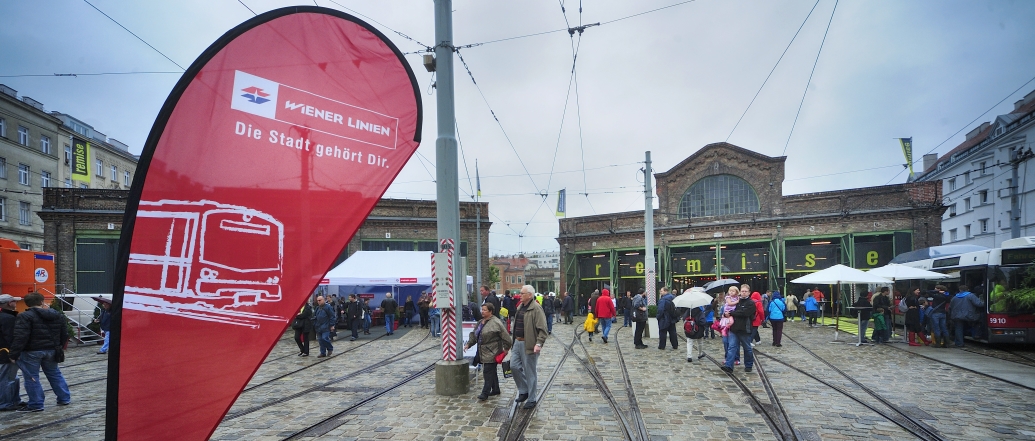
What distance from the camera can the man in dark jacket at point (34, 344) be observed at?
778cm

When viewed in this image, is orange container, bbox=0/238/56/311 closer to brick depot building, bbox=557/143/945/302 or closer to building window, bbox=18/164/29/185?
building window, bbox=18/164/29/185

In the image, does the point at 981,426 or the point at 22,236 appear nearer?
the point at 981,426

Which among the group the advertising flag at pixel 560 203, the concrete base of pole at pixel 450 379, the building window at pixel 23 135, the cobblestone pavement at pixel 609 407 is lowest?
the cobblestone pavement at pixel 609 407

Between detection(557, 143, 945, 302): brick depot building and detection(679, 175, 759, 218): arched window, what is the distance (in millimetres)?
56

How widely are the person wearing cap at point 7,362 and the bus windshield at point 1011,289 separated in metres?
20.4

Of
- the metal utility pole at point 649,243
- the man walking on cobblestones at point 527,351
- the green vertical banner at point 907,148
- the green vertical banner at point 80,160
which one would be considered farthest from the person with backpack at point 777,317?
the green vertical banner at point 80,160

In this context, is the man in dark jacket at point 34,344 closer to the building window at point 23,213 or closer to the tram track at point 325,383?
the tram track at point 325,383

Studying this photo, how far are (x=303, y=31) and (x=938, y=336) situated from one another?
1744 cm

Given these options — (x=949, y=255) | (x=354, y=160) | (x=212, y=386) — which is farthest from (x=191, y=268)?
(x=949, y=255)

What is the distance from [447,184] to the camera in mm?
8562

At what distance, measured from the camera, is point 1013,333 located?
43.1ft

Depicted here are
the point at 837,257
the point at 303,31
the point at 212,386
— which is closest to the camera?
the point at 212,386

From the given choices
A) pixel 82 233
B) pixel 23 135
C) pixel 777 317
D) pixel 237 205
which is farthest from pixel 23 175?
pixel 777 317

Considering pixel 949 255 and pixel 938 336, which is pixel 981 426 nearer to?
pixel 938 336
